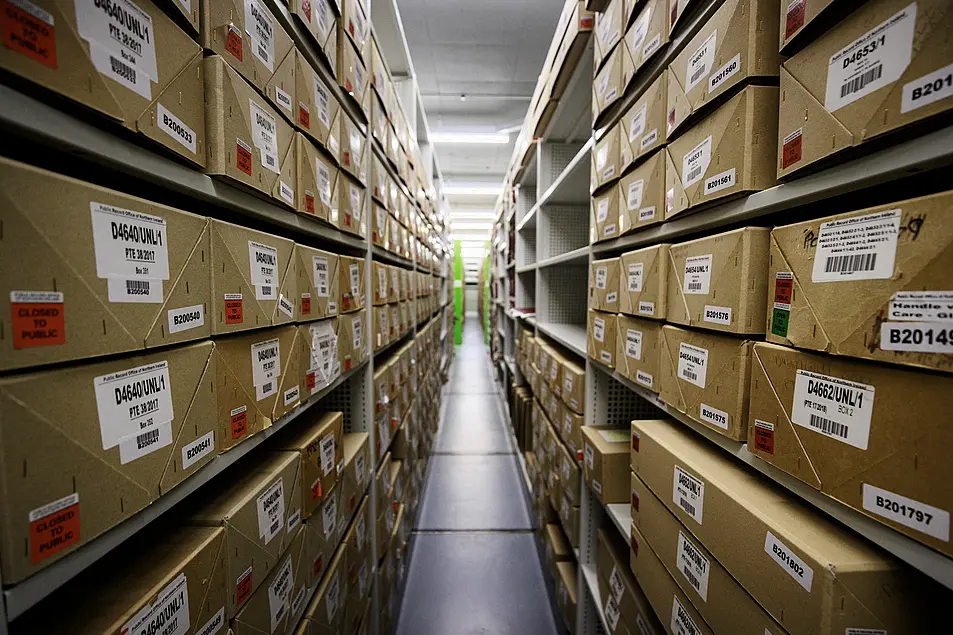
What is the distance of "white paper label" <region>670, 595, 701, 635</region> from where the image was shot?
2.57ft

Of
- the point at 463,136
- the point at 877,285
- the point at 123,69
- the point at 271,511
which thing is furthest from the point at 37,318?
the point at 463,136

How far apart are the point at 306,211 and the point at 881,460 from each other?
111 cm

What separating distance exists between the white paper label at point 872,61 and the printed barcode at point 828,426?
1.36 ft

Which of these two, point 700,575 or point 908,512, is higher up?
point 908,512

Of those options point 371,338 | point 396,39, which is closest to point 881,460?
point 371,338

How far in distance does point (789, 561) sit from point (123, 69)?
1071mm

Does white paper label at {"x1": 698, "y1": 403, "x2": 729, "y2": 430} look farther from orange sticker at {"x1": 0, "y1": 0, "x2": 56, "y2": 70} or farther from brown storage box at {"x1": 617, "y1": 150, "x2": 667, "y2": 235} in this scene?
orange sticker at {"x1": 0, "y1": 0, "x2": 56, "y2": 70}

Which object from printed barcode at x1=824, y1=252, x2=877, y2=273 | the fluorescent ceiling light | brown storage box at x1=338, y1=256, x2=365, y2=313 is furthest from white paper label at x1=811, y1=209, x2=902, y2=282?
the fluorescent ceiling light

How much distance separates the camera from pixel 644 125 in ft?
3.44

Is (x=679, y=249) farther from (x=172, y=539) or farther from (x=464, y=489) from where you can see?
(x=464, y=489)

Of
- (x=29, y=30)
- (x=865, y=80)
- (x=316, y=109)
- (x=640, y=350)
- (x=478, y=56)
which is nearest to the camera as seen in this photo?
(x=29, y=30)

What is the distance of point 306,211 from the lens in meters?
0.97

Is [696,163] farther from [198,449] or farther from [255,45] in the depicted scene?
[198,449]

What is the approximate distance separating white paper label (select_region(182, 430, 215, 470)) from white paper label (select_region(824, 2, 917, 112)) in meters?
1.01
